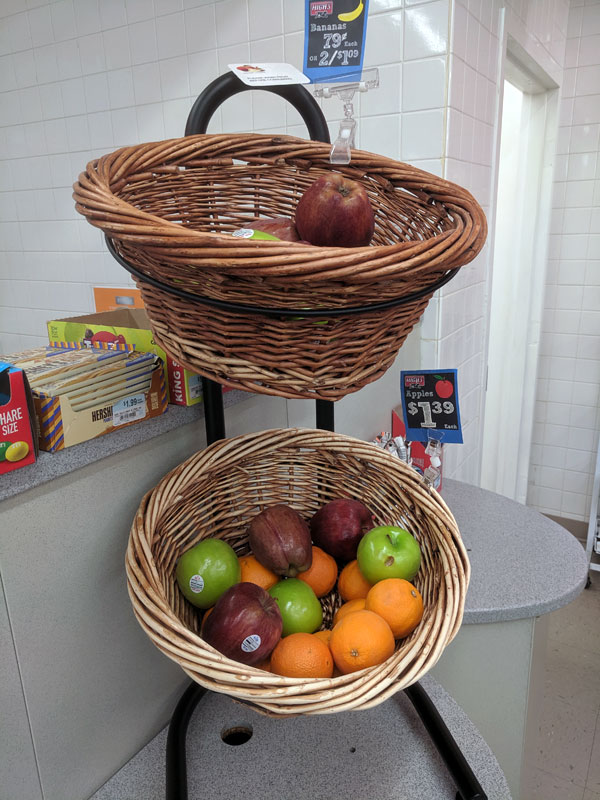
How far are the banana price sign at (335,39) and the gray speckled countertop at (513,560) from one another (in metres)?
0.91

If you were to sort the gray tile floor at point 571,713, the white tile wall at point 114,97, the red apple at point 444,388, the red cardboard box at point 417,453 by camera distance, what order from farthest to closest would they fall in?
the gray tile floor at point 571,713 < the white tile wall at point 114,97 < the red cardboard box at point 417,453 < the red apple at point 444,388

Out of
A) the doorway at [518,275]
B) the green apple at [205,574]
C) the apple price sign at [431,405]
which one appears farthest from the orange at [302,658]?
the doorway at [518,275]

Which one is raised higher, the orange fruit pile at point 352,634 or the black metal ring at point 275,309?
the black metal ring at point 275,309

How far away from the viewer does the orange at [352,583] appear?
77 cm


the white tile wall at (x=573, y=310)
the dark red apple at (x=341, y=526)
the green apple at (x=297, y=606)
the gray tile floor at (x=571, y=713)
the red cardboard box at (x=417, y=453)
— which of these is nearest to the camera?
the green apple at (x=297, y=606)

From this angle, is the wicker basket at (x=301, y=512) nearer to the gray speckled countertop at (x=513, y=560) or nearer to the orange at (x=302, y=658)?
the orange at (x=302, y=658)

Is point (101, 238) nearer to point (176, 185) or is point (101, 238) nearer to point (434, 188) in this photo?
point (176, 185)

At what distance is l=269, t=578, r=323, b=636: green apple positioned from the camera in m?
0.70

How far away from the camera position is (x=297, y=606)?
2.32 ft

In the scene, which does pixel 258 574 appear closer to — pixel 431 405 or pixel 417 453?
pixel 431 405

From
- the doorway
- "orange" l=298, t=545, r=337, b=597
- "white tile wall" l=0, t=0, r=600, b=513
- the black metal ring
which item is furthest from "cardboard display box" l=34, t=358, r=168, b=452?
the doorway

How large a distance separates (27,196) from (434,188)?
86.2 inches

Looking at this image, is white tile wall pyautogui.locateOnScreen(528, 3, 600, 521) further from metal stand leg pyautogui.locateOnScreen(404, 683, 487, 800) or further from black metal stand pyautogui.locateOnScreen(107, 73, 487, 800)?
metal stand leg pyautogui.locateOnScreen(404, 683, 487, 800)

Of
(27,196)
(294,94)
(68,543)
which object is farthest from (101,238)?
(68,543)
